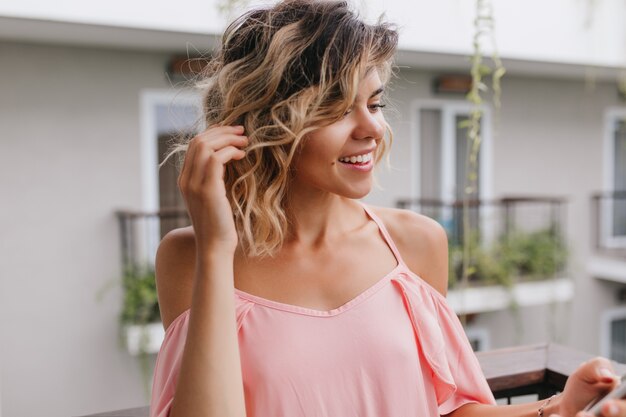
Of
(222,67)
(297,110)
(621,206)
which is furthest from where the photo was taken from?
(621,206)

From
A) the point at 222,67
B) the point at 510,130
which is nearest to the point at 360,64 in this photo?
the point at 222,67

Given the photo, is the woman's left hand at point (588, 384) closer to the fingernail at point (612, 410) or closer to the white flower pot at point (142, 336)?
the fingernail at point (612, 410)

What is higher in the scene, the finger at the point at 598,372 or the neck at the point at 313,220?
the neck at the point at 313,220

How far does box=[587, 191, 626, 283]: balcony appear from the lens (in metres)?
9.41

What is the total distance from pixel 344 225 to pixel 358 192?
0.18 m

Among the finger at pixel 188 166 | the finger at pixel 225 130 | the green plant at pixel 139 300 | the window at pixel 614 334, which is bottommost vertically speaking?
the window at pixel 614 334

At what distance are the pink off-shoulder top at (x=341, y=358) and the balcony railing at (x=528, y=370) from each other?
28cm

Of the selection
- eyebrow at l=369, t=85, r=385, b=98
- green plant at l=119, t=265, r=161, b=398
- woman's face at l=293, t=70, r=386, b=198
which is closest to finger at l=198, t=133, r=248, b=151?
woman's face at l=293, t=70, r=386, b=198

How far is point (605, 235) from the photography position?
9.58m

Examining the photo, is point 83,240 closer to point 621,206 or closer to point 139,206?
point 139,206

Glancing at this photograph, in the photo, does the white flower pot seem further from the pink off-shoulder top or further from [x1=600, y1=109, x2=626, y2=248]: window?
[x1=600, y1=109, x2=626, y2=248]: window

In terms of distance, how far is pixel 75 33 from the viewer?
5316 millimetres

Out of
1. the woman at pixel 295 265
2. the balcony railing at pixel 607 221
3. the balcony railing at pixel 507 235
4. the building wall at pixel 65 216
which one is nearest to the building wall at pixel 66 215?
the building wall at pixel 65 216

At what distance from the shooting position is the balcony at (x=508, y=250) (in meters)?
7.68
